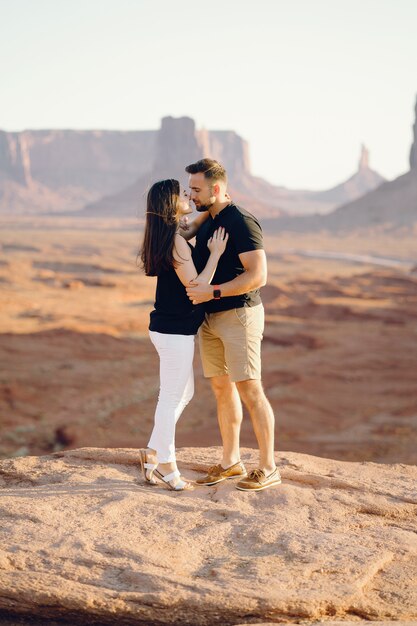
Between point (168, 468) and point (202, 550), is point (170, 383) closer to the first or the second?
point (168, 468)

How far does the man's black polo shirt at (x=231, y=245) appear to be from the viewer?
423cm

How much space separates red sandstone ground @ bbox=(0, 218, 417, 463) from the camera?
445 inches

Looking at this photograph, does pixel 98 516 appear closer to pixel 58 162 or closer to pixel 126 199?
pixel 126 199

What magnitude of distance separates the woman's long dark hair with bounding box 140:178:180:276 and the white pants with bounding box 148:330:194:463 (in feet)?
1.42

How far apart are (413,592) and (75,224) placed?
90.8m

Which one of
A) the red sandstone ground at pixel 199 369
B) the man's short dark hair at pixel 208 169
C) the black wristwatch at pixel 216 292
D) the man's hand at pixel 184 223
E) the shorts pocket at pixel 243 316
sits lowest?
the red sandstone ground at pixel 199 369

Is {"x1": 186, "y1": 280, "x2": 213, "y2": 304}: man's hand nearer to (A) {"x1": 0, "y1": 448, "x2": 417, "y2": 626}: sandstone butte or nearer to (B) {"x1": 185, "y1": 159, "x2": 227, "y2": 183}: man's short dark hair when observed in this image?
(B) {"x1": 185, "y1": 159, "x2": 227, "y2": 183}: man's short dark hair

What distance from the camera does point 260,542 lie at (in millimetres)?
Answer: 3721

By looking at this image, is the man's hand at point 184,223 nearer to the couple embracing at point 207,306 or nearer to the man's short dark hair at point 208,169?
the couple embracing at point 207,306

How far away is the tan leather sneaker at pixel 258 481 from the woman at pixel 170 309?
1.08 ft

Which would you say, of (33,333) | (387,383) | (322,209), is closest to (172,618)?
(387,383)

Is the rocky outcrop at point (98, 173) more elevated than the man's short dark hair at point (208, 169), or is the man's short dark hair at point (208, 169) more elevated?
the rocky outcrop at point (98, 173)

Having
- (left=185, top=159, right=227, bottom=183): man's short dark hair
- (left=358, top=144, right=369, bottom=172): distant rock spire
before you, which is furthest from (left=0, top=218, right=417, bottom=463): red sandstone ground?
(left=358, top=144, right=369, bottom=172): distant rock spire

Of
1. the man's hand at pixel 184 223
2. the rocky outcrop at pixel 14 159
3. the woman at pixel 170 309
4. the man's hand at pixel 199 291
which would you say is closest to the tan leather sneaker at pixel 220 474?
the woman at pixel 170 309
